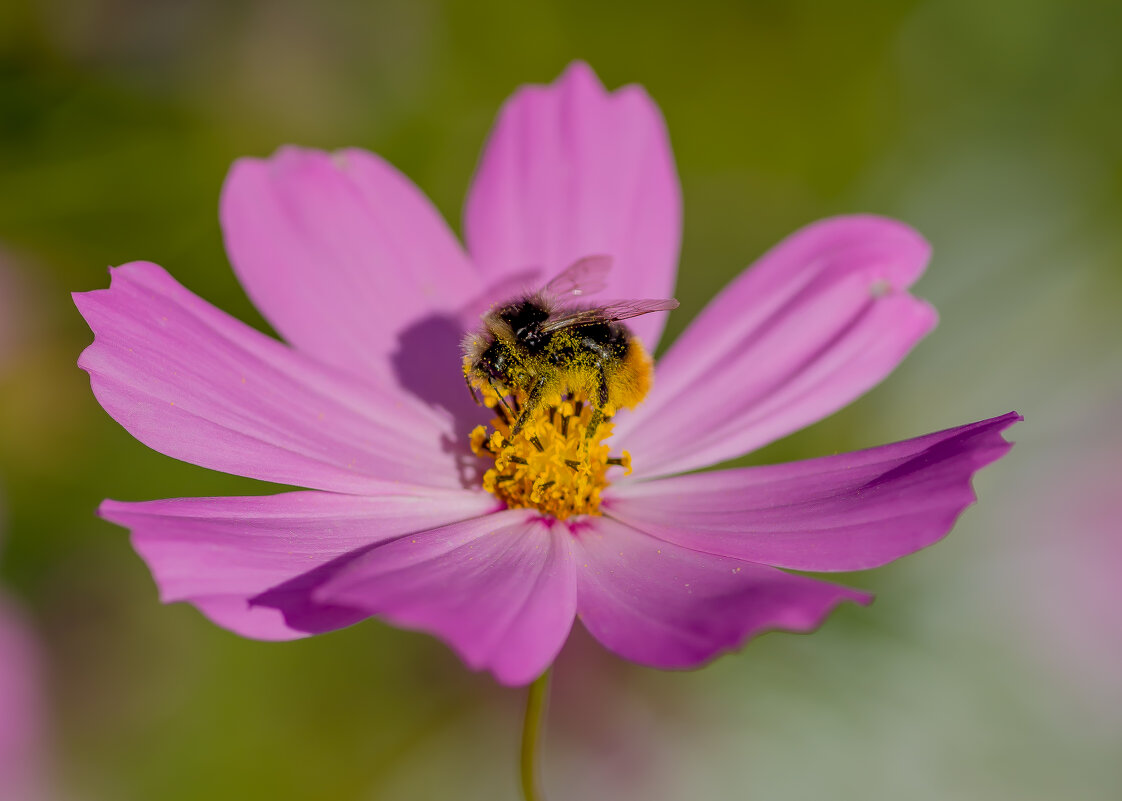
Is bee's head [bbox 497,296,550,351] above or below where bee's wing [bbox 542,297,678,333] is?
below

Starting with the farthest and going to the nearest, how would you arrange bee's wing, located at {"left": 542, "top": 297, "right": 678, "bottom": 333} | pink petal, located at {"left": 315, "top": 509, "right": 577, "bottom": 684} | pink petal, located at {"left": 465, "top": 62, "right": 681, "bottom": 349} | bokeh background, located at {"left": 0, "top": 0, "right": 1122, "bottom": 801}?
1. bokeh background, located at {"left": 0, "top": 0, "right": 1122, "bottom": 801}
2. pink petal, located at {"left": 465, "top": 62, "right": 681, "bottom": 349}
3. bee's wing, located at {"left": 542, "top": 297, "right": 678, "bottom": 333}
4. pink petal, located at {"left": 315, "top": 509, "right": 577, "bottom": 684}

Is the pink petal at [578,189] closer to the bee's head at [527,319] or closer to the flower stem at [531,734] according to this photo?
the bee's head at [527,319]

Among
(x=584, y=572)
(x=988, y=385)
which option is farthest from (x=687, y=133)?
(x=584, y=572)

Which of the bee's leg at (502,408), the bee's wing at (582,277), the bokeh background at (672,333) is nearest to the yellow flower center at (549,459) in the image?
the bee's leg at (502,408)

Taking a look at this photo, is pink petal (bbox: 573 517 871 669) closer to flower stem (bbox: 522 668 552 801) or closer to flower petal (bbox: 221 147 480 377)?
flower stem (bbox: 522 668 552 801)

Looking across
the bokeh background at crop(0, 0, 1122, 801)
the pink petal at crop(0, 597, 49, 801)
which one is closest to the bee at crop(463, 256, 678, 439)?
the bokeh background at crop(0, 0, 1122, 801)

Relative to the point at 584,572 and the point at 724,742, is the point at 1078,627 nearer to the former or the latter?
the point at 724,742

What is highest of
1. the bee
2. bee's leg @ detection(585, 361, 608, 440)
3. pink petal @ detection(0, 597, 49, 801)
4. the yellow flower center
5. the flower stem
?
the bee
